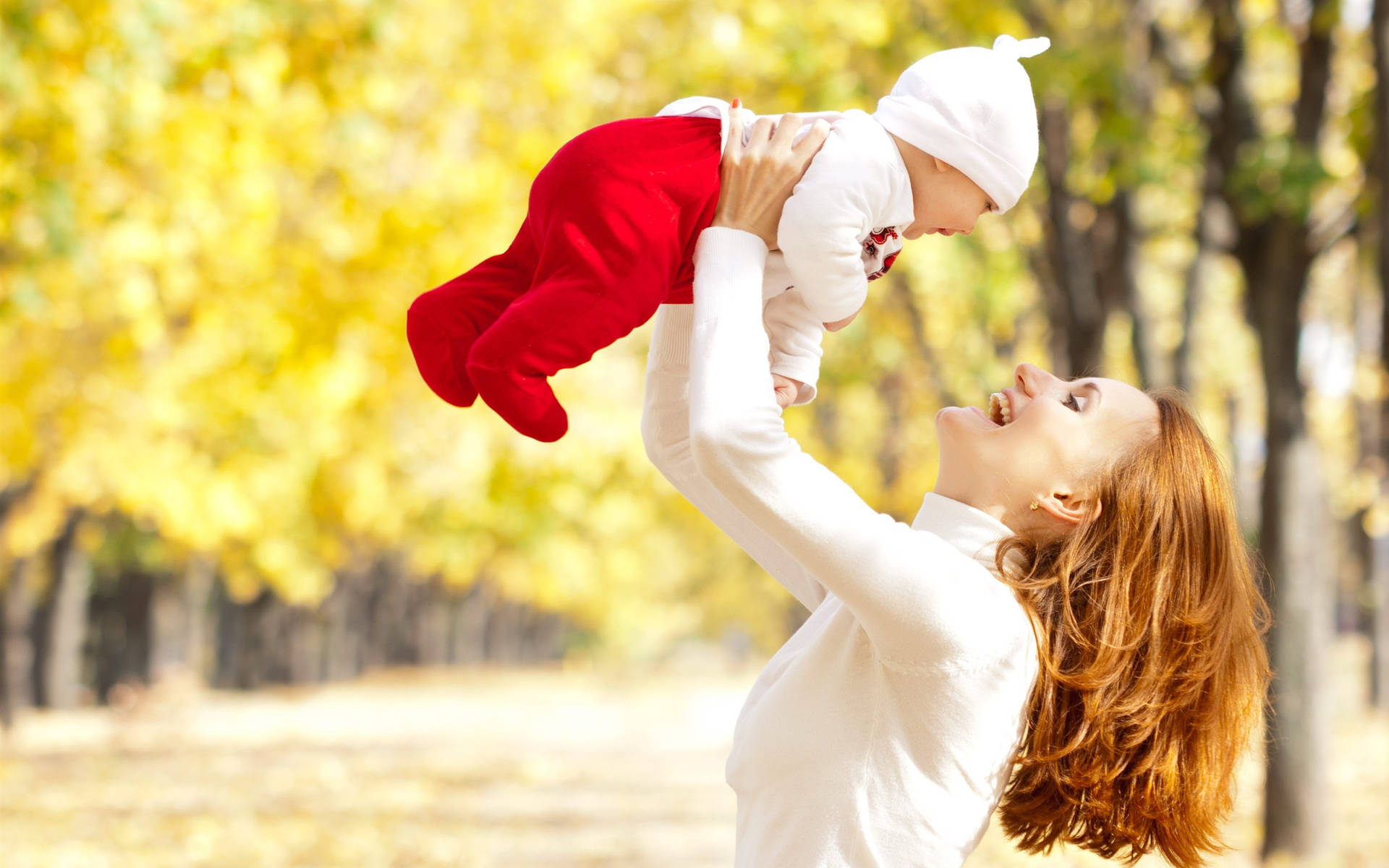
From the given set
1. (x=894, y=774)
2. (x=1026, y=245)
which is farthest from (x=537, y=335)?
(x=1026, y=245)

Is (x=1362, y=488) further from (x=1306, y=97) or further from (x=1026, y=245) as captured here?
(x=1306, y=97)

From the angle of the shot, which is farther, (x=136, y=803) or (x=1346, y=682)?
(x=1346, y=682)

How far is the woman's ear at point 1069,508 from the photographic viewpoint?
2.31 m

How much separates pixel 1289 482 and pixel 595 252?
7418 millimetres

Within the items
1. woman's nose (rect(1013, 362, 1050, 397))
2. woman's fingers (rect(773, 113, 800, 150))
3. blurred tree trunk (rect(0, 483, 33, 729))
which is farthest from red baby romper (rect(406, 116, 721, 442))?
blurred tree trunk (rect(0, 483, 33, 729))

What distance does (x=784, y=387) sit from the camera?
Result: 7.37 feet

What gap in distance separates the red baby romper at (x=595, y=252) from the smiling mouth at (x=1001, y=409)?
62cm

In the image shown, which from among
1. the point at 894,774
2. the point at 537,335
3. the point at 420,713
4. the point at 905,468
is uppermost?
the point at 537,335

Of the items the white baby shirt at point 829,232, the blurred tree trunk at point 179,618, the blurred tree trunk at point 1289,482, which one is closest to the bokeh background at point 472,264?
the blurred tree trunk at point 1289,482

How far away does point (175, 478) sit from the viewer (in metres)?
13.8

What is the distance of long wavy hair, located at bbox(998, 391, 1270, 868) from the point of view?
2.25 metres

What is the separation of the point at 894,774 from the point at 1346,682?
29330mm

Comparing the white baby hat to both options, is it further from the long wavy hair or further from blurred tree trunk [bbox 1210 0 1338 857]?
blurred tree trunk [bbox 1210 0 1338 857]

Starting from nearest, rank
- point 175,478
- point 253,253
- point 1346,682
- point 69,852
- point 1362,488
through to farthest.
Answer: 1. point 69,852
2. point 253,253
3. point 175,478
4. point 1362,488
5. point 1346,682
